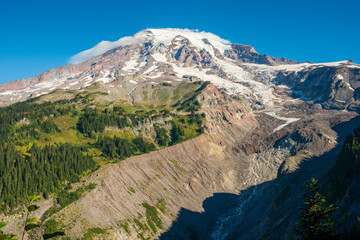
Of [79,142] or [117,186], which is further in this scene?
[79,142]

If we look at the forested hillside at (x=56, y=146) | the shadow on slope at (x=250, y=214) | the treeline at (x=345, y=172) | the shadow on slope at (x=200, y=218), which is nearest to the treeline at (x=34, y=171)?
the forested hillside at (x=56, y=146)

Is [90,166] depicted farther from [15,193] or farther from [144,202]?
[15,193]

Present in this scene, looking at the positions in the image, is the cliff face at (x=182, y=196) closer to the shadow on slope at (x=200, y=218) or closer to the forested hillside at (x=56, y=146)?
the shadow on slope at (x=200, y=218)

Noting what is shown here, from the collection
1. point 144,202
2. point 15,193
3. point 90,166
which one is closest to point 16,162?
point 15,193

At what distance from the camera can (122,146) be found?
6462 inches

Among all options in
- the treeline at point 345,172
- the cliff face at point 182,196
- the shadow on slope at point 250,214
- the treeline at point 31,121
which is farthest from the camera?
the treeline at point 31,121

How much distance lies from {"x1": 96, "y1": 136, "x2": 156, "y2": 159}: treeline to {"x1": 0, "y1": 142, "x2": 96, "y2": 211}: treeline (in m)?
26.7

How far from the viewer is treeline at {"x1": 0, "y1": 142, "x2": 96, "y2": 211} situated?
92312mm

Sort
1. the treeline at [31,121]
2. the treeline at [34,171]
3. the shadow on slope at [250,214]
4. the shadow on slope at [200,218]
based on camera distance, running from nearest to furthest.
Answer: the treeline at [34,171], the shadow on slope at [250,214], the shadow on slope at [200,218], the treeline at [31,121]

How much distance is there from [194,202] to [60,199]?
6974 cm

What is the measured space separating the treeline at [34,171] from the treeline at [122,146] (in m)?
26.7

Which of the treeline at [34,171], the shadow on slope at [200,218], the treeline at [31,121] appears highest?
the treeline at [31,121]

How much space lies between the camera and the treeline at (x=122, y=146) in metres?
156

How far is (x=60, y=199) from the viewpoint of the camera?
9950 cm
